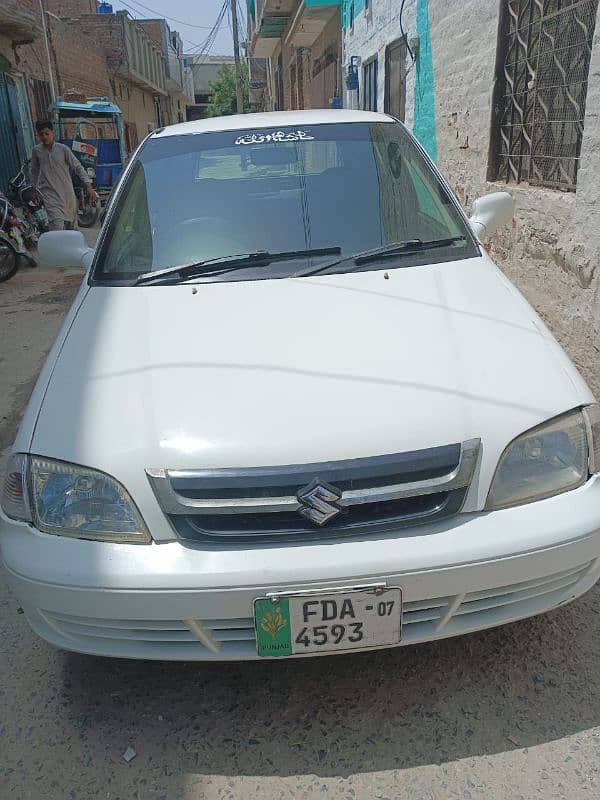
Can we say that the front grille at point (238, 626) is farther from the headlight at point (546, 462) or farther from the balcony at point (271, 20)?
the balcony at point (271, 20)

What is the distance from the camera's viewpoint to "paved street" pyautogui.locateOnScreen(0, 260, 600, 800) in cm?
179

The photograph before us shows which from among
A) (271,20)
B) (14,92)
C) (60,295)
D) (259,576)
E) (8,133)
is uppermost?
(271,20)

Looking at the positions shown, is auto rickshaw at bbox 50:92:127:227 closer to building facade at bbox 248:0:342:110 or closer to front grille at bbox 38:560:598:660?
building facade at bbox 248:0:342:110

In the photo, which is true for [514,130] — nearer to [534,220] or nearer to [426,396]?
[534,220]

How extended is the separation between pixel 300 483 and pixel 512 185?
4456mm

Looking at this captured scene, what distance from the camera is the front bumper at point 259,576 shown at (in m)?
1.65

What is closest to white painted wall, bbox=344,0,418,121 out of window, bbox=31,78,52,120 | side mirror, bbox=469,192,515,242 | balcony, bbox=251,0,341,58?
balcony, bbox=251,0,341,58

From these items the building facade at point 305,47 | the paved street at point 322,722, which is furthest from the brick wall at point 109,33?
the paved street at point 322,722

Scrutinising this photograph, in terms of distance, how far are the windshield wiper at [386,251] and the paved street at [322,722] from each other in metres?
1.36

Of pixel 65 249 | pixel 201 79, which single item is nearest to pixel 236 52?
pixel 65 249

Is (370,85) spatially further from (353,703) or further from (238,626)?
(238,626)

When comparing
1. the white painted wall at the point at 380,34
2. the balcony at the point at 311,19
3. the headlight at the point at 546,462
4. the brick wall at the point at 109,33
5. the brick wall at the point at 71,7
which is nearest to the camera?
the headlight at the point at 546,462

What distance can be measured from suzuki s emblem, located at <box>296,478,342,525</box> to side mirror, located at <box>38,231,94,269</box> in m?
1.90

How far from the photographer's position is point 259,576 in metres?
1.64
